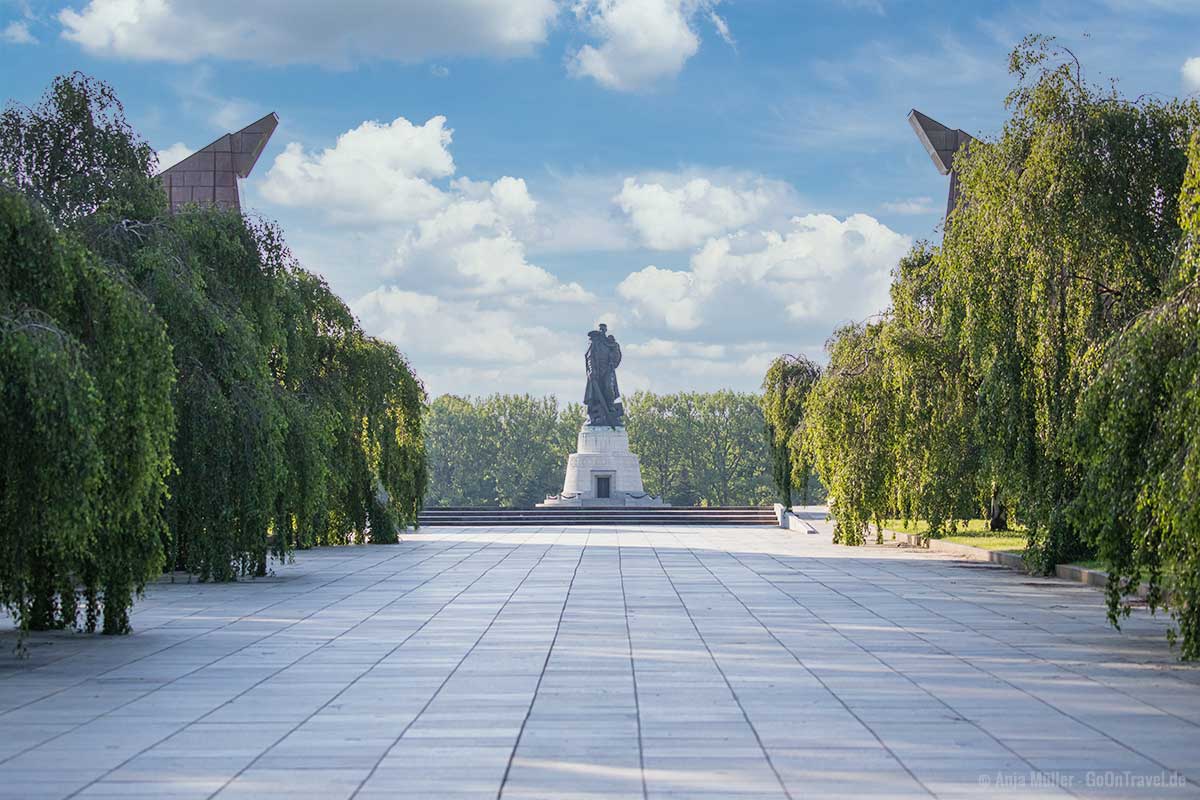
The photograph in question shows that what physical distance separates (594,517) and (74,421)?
39.4 meters

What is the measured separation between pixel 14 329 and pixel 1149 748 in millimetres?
7710

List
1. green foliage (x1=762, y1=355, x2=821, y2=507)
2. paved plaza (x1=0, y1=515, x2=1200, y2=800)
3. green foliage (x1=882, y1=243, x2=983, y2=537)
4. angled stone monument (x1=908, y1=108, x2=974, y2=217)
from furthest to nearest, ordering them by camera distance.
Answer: green foliage (x1=762, y1=355, x2=821, y2=507), angled stone monument (x1=908, y1=108, x2=974, y2=217), green foliage (x1=882, y1=243, x2=983, y2=537), paved plaza (x1=0, y1=515, x2=1200, y2=800)

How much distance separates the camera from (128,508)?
10.6 metres

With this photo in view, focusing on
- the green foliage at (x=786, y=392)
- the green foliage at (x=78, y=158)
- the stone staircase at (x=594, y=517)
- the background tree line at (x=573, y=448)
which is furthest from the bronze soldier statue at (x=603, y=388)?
the green foliage at (x=78, y=158)

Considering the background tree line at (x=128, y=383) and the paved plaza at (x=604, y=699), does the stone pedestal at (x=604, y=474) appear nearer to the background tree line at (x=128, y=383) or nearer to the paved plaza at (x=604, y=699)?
the background tree line at (x=128, y=383)

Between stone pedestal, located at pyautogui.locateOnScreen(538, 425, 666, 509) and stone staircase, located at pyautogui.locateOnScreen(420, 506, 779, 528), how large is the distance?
20.9 ft

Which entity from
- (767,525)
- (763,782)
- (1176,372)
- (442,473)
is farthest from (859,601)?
(442,473)

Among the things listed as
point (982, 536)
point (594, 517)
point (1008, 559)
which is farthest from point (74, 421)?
point (594, 517)

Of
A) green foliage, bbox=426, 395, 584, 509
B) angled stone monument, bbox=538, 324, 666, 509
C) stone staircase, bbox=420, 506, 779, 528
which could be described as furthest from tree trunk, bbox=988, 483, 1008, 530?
green foliage, bbox=426, 395, 584, 509

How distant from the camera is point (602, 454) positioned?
58219 mm

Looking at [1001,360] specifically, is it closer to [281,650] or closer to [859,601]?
[859,601]

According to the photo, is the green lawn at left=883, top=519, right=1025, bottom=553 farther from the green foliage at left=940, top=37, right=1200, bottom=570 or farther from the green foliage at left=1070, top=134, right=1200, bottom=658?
the green foliage at left=1070, top=134, right=1200, bottom=658

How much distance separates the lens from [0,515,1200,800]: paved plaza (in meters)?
6.51

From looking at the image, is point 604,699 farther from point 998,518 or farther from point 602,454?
Result: point 602,454
